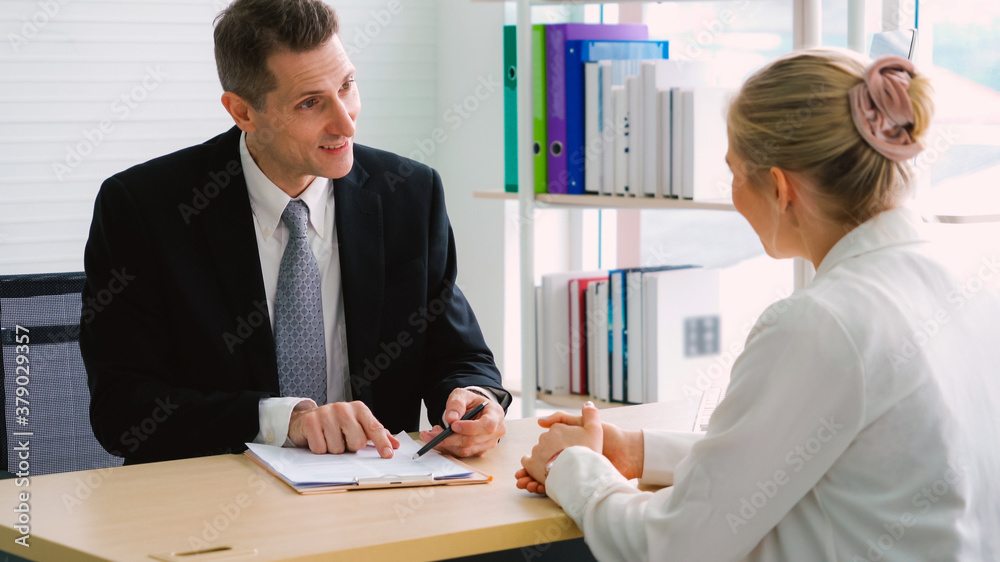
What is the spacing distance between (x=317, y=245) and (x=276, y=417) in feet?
1.36

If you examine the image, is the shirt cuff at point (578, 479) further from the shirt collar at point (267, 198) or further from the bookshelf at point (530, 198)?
the bookshelf at point (530, 198)

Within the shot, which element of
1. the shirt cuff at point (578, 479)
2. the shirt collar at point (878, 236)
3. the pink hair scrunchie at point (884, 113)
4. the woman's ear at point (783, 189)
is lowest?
the shirt cuff at point (578, 479)

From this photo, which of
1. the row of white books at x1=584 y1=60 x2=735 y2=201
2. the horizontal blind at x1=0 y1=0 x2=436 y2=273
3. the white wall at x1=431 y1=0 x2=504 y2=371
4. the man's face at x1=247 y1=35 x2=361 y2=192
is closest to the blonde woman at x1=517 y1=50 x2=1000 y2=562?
the man's face at x1=247 y1=35 x2=361 y2=192

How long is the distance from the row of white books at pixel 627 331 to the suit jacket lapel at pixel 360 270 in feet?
2.78

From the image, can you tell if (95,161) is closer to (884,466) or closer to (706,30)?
(706,30)

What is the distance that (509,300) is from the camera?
3.41 metres

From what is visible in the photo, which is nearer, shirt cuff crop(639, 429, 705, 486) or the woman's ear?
the woman's ear

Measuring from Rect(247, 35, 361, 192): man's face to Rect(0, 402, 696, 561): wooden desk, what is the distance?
0.60m

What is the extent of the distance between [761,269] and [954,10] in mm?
936

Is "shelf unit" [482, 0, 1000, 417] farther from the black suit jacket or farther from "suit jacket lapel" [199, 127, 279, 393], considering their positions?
"suit jacket lapel" [199, 127, 279, 393]

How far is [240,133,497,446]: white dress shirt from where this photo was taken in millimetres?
1848

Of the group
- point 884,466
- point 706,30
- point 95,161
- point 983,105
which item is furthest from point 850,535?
point 95,161

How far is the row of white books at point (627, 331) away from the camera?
2527 millimetres

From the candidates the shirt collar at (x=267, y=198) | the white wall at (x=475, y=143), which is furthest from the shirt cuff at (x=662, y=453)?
the white wall at (x=475, y=143)
